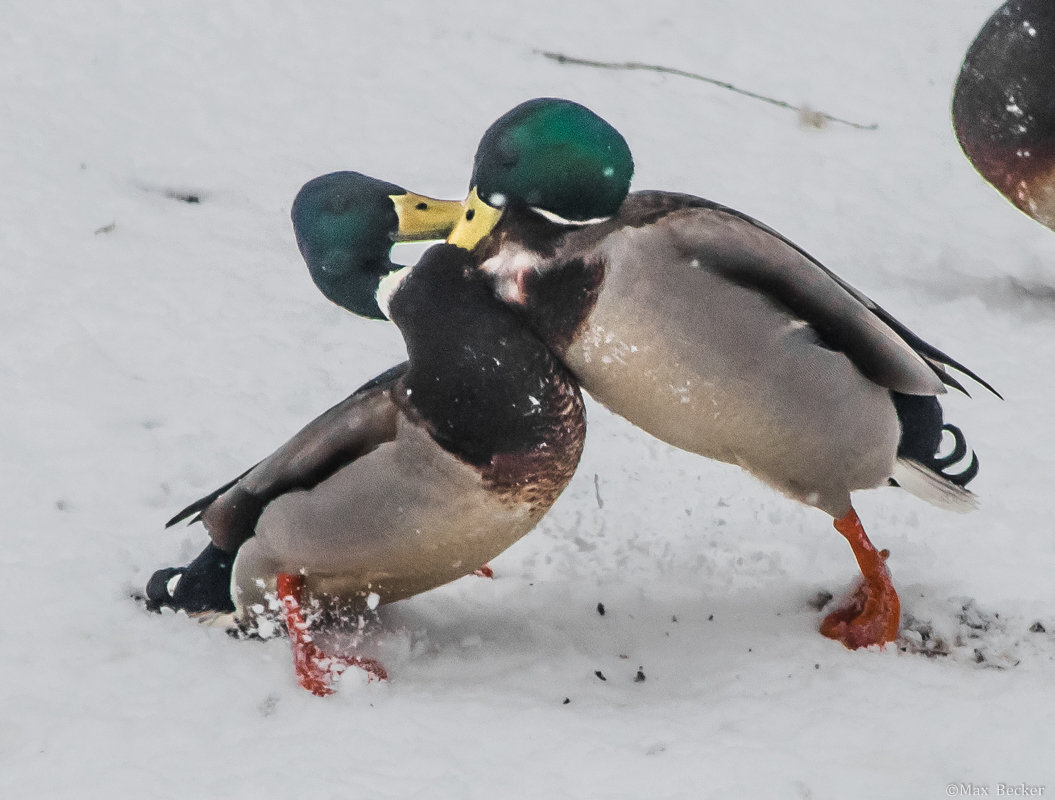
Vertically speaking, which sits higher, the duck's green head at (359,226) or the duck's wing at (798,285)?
the duck's wing at (798,285)

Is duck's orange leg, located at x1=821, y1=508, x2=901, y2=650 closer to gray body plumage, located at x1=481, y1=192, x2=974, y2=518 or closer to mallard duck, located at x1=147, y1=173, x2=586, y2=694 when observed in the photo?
gray body plumage, located at x1=481, y1=192, x2=974, y2=518

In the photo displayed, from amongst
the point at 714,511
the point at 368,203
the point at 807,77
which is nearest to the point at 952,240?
the point at 807,77

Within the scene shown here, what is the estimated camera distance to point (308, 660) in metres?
2.90

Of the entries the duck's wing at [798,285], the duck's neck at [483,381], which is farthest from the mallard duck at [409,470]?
the duck's wing at [798,285]

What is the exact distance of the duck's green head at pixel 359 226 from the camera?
3104mm

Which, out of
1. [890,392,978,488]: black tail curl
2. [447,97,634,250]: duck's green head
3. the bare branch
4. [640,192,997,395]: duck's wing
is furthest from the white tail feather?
the bare branch

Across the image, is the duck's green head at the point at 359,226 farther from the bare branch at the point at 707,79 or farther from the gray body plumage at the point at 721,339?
the bare branch at the point at 707,79

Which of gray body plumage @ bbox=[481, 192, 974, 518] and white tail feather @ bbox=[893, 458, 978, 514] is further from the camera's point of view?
white tail feather @ bbox=[893, 458, 978, 514]

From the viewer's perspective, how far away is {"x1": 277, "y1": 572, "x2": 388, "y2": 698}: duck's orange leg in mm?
2859

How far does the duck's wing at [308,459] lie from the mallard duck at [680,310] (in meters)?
0.37

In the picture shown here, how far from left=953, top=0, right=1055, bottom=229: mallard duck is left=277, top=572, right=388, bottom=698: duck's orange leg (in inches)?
95.5

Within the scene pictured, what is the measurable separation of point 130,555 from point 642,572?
1.27 metres

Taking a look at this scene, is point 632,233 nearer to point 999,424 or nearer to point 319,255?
point 319,255

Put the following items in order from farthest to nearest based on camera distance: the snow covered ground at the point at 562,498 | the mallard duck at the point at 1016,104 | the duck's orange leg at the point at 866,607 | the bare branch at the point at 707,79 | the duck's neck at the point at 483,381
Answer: the bare branch at the point at 707,79, the mallard duck at the point at 1016,104, the duck's orange leg at the point at 866,607, the duck's neck at the point at 483,381, the snow covered ground at the point at 562,498
